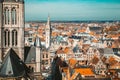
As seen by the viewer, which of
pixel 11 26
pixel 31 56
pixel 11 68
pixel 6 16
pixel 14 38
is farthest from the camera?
pixel 31 56

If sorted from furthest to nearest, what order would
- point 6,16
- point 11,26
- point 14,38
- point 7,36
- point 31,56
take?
point 31,56 < point 14,38 < point 7,36 < point 11,26 < point 6,16

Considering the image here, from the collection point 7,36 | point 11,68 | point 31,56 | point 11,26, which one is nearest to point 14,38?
point 7,36

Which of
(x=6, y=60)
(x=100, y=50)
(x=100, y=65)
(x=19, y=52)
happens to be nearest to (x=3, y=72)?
(x=6, y=60)

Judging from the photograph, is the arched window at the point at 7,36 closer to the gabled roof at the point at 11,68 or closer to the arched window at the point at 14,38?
the arched window at the point at 14,38

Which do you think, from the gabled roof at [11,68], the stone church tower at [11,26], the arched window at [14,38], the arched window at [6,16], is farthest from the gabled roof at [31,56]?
the gabled roof at [11,68]

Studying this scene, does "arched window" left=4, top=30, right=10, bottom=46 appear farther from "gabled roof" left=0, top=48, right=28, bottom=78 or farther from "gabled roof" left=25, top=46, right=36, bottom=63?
"gabled roof" left=0, top=48, right=28, bottom=78

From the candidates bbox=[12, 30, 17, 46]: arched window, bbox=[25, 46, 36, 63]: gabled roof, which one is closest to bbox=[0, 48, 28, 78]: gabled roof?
bbox=[12, 30, 17, 46]: arched window

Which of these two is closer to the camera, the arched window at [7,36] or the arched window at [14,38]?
the arched window at [7,36]

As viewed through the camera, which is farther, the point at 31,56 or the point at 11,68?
the point at 31,56

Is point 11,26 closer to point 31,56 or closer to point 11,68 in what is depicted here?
point 31,56
